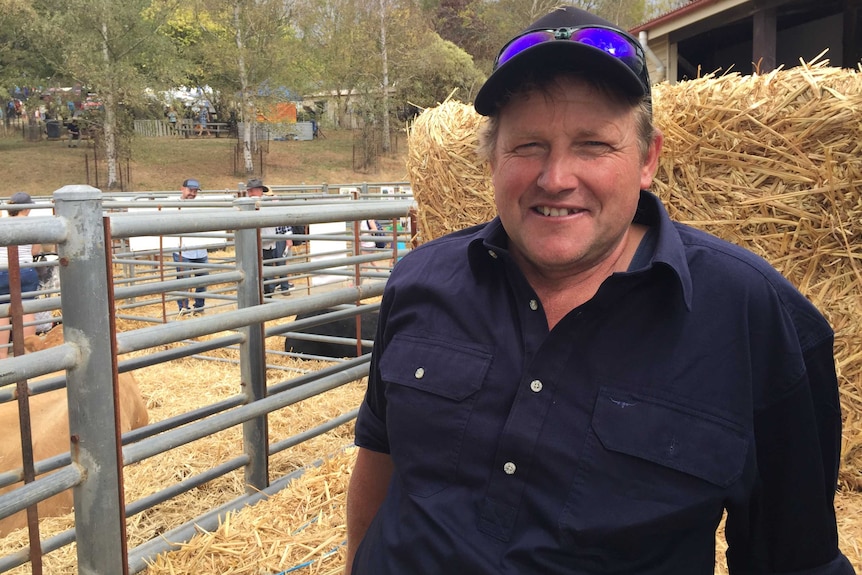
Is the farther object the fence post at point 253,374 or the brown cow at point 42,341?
the brown cow at point 42,341

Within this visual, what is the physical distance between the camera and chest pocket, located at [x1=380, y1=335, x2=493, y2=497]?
136 centimetres

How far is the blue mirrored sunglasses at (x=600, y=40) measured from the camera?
133 cm

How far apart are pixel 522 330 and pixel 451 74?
123 feet

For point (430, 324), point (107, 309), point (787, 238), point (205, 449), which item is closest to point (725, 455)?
point (430, 324)

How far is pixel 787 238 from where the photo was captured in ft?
10.7

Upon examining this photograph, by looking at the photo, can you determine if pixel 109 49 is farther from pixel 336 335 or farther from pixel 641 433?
pixel 641 433

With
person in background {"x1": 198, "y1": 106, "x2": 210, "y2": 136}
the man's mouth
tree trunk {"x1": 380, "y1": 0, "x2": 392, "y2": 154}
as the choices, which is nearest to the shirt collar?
the man's mouth

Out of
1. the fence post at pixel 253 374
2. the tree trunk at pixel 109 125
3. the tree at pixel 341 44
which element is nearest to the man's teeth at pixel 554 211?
the fence post at pixel 253 374

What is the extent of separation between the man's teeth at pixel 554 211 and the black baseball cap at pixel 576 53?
24 cm

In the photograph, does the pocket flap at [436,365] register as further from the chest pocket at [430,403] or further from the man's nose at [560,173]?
the man's nose at [560,173]

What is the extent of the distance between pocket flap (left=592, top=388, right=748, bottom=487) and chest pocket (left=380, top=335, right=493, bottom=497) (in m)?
0.25

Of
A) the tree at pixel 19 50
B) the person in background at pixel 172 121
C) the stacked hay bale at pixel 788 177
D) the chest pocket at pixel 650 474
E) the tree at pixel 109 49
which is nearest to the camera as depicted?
the chest pocket at pixel 650 474

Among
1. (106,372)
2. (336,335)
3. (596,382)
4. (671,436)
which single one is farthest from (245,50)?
(671,436)

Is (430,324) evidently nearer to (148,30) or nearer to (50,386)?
(50,386)
